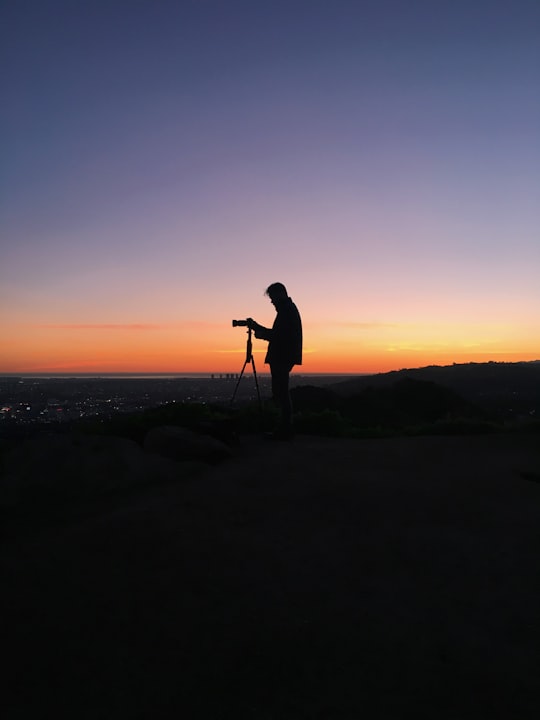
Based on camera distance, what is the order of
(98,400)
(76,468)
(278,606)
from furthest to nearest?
(98,400) → (76,468) → (278,606)

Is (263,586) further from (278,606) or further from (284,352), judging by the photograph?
(284,352)

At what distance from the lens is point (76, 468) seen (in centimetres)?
640

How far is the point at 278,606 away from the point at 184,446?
474 cm

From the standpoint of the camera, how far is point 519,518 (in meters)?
5.36

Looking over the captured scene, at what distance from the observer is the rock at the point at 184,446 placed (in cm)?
802

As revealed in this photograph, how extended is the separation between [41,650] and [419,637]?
7.60 feet

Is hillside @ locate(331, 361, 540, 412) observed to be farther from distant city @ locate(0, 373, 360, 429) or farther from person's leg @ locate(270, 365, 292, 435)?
person's leg @ locate(270, 365, 292, 435)

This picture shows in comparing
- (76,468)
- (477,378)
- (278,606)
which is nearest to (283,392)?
(76,468)

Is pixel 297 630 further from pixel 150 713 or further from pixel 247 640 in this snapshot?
pixel 150 713

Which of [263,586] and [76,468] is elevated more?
[76,468]

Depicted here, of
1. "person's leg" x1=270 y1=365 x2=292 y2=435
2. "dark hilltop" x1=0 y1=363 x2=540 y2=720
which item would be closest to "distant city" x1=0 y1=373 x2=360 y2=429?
"person's leg" x1=270 y1=365 x2=292 y2=435

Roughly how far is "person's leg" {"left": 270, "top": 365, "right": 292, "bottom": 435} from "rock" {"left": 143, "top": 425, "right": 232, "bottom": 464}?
2196 mm

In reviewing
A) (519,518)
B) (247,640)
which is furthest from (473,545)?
(247,640)

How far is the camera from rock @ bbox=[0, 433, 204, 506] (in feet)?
19.5
